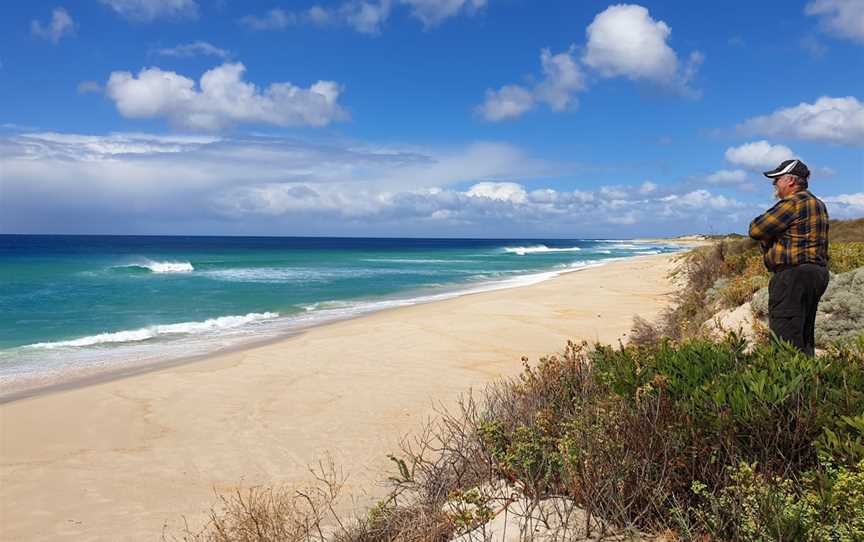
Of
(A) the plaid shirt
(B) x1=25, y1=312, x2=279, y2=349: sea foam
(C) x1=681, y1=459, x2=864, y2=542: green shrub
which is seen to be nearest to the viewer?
(C) x1=681, y1=459, x2=864, y2=542: green shrub

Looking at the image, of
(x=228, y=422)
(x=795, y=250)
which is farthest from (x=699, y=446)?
(x=228, y=422)

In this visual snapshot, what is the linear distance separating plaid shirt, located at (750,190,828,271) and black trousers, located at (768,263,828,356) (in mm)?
90

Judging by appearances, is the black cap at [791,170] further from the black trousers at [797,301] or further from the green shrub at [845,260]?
the green shrub at [845,260]

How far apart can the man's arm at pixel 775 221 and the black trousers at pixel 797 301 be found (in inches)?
13.0

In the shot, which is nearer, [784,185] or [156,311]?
[784,185]

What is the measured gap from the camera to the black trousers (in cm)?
479

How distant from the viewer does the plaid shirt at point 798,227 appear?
15.7 feet

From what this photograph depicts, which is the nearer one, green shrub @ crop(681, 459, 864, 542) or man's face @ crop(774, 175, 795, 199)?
green shrub @ crop(681, 459, 864, 542)

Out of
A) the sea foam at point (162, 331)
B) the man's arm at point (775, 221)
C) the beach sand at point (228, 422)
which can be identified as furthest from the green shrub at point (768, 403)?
the sea foam at point (162, 331)

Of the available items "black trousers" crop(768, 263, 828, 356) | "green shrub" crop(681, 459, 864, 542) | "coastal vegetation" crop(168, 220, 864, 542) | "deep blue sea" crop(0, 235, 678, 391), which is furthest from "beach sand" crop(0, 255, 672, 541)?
"black trousers" crop(768, 263, 828, 356)

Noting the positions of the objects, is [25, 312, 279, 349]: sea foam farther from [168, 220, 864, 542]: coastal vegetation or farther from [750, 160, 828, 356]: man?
[750, 160, 828, 356]: man

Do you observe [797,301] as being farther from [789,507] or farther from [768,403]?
[789,507]

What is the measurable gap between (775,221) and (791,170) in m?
0.48

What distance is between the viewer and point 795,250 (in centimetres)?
Answer: 480
